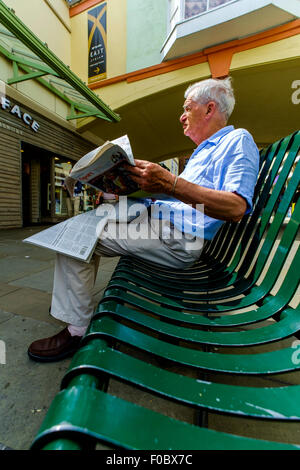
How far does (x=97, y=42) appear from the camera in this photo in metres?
7.36

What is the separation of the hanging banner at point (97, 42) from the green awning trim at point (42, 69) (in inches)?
43.2

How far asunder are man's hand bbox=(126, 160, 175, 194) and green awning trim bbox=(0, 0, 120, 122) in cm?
453

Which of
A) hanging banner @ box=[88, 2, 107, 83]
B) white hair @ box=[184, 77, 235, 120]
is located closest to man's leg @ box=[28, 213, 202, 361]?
white hair @ box=[184, 77, 235, 120]

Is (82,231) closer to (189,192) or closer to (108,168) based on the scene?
(108,168)

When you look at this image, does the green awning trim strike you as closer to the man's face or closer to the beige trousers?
the man's face

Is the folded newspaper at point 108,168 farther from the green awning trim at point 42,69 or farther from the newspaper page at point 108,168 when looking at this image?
the green awning trim at point 42,69

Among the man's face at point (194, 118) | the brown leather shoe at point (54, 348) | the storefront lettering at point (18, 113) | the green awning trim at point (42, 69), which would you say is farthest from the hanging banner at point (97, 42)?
the brown leather shoe at point (54, 348)

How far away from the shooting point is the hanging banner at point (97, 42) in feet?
23.7

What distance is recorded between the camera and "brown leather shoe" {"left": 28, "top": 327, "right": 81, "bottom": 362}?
1.15 meters

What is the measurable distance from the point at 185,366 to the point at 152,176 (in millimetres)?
731

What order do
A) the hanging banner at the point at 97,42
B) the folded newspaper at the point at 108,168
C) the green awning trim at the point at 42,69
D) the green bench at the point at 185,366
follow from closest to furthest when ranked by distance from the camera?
1. the green bench at the point at 185,366
2. the folded newspaper at the point at 108,168
3. the green awning trim at the point at 42,69
4. the hanging banner at the point at 97,42

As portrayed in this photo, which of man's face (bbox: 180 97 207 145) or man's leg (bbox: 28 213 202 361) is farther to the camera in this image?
man's face (bbox: 180 97 207 145)

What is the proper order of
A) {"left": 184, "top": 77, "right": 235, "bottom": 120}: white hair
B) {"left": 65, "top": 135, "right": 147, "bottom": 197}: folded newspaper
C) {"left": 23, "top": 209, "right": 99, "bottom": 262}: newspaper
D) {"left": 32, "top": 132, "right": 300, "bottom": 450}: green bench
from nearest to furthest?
{"left": 32, "top": 132, "right": 300, "bottom": 450}: green bench → {"left": 65, "top": 135, "right": 147, "bottom": 197}: folded newspaper → {"left": 23, "top": 209, "right": 99, "bottom": 262}: newspaper → {"left": 184, "top": 77, "right": 235, "bottom": 120}: white hair

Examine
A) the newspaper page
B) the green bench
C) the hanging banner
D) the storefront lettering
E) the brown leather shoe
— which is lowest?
the brown leather shoe
